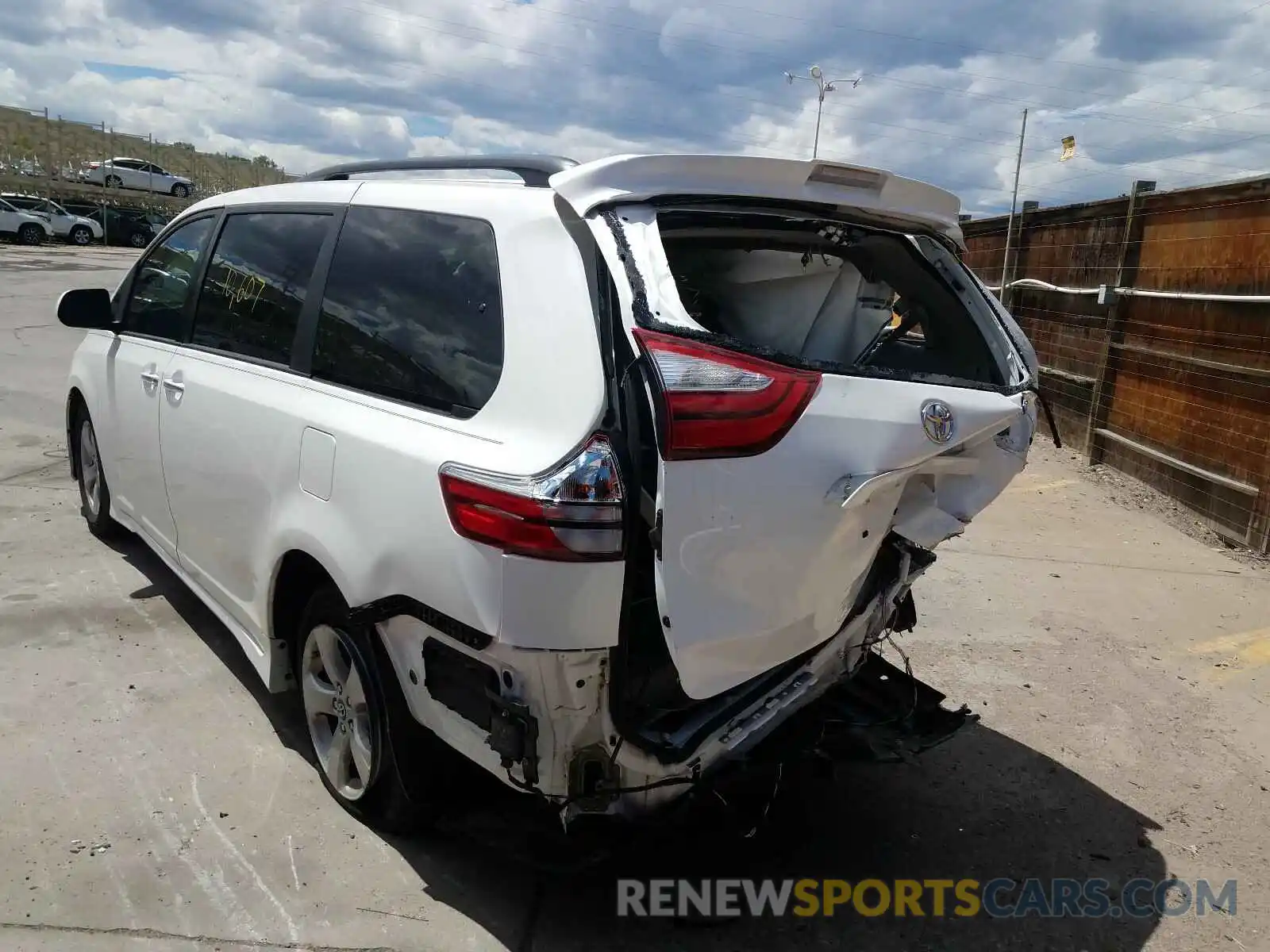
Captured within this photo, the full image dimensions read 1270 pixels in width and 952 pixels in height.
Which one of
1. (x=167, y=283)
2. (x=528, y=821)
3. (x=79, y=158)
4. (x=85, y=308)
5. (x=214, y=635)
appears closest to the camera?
(x=528, y=821)

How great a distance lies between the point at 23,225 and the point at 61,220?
160 centimetres

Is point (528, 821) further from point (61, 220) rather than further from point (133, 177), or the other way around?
point (133, 177)

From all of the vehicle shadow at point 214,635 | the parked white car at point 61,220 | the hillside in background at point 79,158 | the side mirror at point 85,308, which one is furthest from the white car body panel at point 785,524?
the hillside in background at point 79,158

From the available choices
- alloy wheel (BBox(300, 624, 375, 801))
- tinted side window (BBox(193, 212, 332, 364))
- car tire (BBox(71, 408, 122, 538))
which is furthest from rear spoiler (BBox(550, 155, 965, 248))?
car tire (BBox(71, 408, 122, 538))

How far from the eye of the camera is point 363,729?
2914 millimetres

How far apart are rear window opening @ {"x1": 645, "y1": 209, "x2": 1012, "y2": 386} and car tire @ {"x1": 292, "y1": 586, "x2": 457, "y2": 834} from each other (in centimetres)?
144

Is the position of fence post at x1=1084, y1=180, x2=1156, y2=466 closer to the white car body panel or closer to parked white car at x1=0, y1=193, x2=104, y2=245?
the white car body panel

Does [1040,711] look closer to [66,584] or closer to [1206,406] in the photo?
[1206,406]

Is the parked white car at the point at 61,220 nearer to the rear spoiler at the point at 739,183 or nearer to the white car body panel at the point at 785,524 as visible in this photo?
the rear spoiler at the point at 739,183

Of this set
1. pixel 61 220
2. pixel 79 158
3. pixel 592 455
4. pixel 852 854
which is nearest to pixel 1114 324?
pixel 852 854

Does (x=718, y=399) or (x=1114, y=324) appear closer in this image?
(x=718, y=399)

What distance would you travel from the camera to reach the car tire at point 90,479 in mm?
5106

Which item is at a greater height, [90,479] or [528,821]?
[90,479]

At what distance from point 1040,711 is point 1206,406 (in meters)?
3.98
